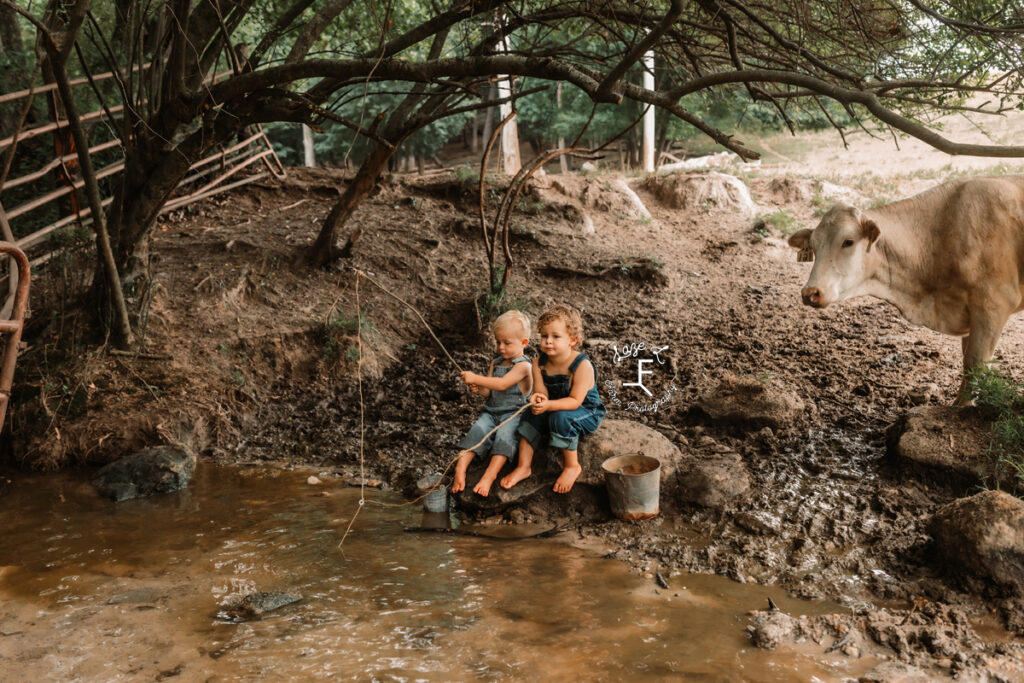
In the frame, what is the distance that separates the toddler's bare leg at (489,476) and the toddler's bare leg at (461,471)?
0.10 m

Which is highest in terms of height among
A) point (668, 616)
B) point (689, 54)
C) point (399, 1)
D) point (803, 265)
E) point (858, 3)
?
point (399, 1)

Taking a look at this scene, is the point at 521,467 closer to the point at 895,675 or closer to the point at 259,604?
the point at 259,604

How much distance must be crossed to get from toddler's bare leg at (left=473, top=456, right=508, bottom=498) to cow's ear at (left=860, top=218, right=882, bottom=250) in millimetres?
3082

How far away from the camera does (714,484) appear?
4887mm

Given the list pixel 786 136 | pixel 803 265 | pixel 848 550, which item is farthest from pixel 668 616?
pixel 786 136

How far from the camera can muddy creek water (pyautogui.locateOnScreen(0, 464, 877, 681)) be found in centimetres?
328

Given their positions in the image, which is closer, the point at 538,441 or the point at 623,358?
the point at 538,441

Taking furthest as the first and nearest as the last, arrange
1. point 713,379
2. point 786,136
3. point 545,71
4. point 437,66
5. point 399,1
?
point 786,136 < point 399,1 < point 713,379 < point 437,66 < point 545,71

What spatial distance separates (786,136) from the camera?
19.7m

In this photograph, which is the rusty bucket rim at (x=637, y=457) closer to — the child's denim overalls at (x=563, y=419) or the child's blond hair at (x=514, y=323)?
the child's denim overalls at (x=563, y=419)

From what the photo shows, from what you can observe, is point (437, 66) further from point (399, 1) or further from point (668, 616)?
point (399, 1)

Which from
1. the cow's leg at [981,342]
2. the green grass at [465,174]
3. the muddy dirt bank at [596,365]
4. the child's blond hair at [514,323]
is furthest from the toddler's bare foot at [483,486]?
the green grass at [465,174]

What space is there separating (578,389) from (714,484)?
43.1 inches

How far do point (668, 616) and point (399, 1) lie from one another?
812 cm
